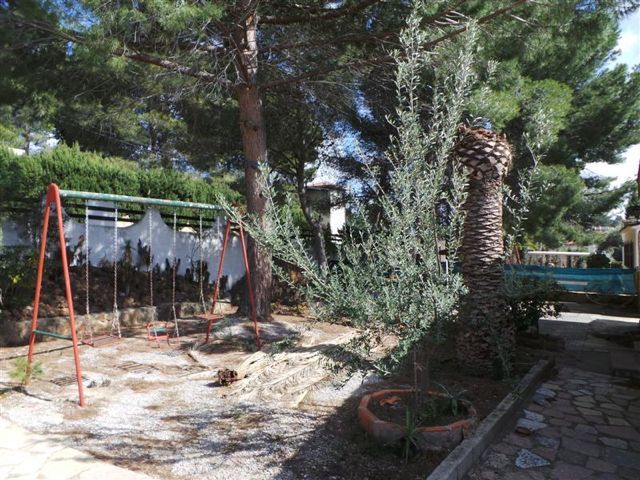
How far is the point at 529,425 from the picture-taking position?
427 centimetres

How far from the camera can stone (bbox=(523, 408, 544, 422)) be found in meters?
4.44

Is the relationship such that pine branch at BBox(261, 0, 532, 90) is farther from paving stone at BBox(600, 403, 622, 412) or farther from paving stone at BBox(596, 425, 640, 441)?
paving stone at BBox(596, 425, 640, 441)

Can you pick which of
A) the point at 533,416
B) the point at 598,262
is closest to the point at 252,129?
the point at 533,416

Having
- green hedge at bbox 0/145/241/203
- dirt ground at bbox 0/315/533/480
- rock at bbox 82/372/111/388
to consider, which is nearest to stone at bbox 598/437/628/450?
dirt ground at bbox 0/315/533/480

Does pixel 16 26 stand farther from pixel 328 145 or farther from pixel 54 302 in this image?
pixel 328 145

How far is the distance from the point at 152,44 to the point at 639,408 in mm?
8080

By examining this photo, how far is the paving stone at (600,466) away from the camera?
344cm

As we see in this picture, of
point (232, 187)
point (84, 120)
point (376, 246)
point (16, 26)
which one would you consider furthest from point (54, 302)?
point (232, 187)

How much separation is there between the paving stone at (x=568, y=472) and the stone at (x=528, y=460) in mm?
89

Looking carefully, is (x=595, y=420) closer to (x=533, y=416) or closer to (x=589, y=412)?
(x=589, y=412)

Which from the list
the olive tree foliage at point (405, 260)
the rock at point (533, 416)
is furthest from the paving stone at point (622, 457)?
the olive tree foliage at point (405, 260)

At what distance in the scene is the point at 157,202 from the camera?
632 cm

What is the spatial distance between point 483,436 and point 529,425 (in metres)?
0.95

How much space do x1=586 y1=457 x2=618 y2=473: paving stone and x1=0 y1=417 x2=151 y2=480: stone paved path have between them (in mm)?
3155
